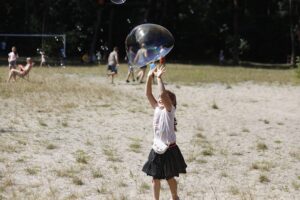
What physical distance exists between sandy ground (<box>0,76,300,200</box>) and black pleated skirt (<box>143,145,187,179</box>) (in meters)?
0.84

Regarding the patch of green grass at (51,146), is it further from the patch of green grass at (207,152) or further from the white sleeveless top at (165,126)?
the white sleeveless top at (165,126)

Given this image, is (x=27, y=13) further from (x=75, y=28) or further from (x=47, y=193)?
(x=47, y=193)

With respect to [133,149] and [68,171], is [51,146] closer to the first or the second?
[133,149]

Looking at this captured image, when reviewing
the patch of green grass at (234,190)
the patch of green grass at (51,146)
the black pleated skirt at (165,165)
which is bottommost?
the patch of green grass at (51,146)

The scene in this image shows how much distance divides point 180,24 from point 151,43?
53.6 metres

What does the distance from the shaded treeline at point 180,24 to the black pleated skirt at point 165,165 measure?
145 ft

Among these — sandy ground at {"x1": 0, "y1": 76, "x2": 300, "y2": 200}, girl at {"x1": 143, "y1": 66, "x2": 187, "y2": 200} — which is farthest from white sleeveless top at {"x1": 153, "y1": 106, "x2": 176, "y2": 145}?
sandy ground at {"x1": 0, "y1": 76, "x2": 300, "y2": 200}

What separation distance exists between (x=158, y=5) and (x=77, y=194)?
5290 centimetres

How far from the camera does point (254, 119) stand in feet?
53.4

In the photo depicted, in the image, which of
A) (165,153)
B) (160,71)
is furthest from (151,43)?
(165,153)

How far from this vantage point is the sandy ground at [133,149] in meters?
8.28

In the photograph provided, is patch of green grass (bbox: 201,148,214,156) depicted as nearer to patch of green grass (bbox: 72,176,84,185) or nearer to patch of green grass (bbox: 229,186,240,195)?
patch of green grass (bbox: 229,186,240,195)

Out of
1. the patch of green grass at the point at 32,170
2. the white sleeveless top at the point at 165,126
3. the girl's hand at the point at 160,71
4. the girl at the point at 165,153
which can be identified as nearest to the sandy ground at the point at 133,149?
the patch of green grass at the point at 32,170

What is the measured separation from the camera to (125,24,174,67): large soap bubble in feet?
25.8
